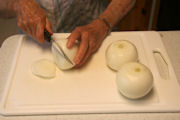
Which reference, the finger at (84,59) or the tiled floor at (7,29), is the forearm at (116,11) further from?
the tiled floor at (7,29)

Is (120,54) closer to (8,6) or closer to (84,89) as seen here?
(84,89)

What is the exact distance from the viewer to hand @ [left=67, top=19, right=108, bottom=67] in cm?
81

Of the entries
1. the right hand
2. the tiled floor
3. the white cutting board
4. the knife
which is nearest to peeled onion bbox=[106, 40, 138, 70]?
the white cutting board

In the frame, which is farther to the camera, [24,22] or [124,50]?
[24,22]

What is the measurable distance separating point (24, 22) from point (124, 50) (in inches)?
16.4

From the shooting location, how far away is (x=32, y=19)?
34.1 inches

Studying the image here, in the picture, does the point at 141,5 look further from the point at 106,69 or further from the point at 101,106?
the point at 101,106

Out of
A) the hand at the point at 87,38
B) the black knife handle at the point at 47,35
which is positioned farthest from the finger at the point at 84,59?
the black knife handle at the point at 47,35

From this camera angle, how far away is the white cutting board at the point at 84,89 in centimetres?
71

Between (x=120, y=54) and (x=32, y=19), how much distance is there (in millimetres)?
376

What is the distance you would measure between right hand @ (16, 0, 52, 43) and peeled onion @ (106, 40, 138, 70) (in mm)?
263

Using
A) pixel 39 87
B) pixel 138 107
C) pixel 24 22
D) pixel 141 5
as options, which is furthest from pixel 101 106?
pixel 141 5

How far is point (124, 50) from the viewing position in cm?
78

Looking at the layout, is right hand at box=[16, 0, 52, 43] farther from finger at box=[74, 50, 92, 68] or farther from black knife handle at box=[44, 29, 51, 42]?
finger at box=[74, 50, 92, 68]
